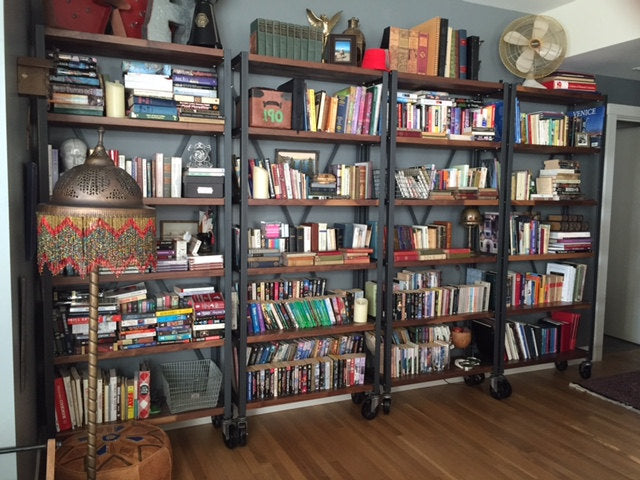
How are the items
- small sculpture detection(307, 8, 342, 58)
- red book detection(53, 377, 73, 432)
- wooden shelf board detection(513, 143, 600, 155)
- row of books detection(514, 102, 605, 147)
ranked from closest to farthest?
red book detection(53, 377, 73, 432) → small sculpture detection(307, 8, 342, 58) → wooden shelf board detection(513, 143, 600, 155) → row of books detection(514, 102, 605, 147)

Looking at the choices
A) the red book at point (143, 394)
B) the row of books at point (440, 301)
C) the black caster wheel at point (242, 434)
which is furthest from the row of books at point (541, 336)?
the red book at point (143, 394)

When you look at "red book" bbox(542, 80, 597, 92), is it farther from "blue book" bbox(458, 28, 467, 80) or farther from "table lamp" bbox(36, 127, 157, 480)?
"table lamp" bbox(36, 127, 157, 480)

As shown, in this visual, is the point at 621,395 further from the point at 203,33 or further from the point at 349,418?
the point at 203,33

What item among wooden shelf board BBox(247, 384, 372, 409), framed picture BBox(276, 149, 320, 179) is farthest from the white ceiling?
wooden shelf board BBox(247, 384, 372, 409)

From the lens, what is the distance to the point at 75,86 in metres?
2.62

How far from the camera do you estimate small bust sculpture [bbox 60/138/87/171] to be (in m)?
2.70

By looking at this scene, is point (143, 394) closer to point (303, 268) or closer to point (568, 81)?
point (303, 268)

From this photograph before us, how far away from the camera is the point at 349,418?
336 cm

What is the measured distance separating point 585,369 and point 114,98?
376cm

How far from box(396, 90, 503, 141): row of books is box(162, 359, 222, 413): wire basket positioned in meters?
1.89

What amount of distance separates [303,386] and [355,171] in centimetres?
135

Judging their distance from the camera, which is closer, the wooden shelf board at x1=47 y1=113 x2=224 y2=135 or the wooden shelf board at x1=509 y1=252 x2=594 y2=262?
the wooden shelf board at x1=47 y1=113 x2=224 y2=135

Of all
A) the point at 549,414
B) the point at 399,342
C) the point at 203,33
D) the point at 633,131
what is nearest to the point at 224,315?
the point at 399,342

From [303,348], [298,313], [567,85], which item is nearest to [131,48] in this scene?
[298,313]
